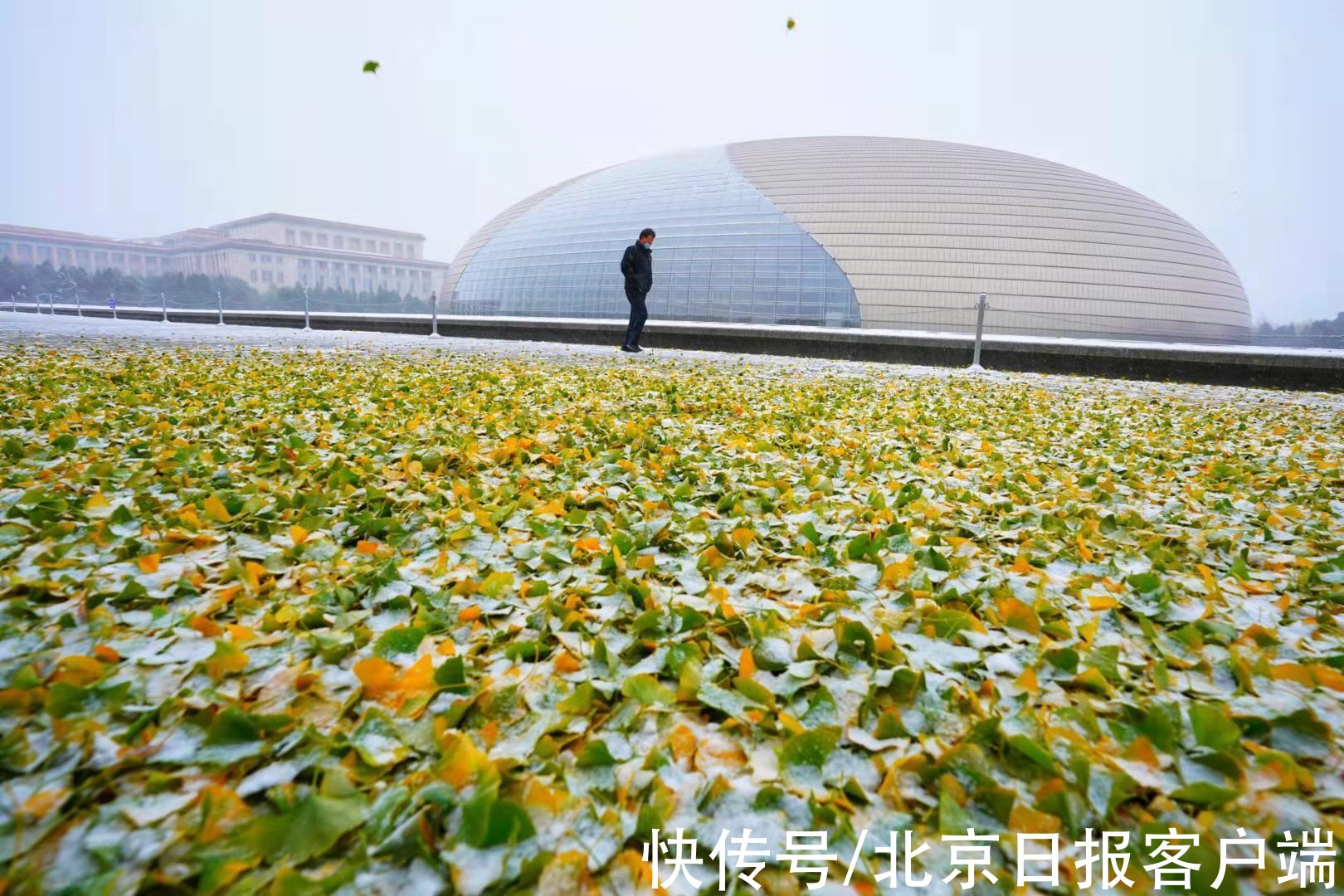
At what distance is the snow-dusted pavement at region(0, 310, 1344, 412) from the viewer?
10.1 m

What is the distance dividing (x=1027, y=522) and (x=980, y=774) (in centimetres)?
213

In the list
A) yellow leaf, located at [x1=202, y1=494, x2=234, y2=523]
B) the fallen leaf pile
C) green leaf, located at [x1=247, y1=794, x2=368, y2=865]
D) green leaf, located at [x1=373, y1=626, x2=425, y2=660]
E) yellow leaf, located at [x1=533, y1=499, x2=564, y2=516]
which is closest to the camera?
green leaf, located at [x1=247, y1=794, x2=368, y2=865]

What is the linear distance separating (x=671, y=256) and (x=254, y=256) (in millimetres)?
44862

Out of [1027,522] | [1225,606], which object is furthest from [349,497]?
[1225,606]

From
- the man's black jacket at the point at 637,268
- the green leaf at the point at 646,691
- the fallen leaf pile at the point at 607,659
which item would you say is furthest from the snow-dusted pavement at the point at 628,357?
the green leaf at the point at 646,691

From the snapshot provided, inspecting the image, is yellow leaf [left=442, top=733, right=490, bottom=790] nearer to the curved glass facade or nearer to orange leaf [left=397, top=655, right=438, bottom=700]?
orange leaf [left=397, top=655, right=438, bottom=700]

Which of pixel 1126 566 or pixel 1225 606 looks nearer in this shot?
pixel 1225 606

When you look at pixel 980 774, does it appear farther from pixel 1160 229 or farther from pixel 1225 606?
pixel 1160 229

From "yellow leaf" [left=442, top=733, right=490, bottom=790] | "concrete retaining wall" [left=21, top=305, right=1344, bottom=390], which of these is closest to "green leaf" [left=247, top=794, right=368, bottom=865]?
"yellow leaf" [left=442, top=733, right=490, bottom=790]

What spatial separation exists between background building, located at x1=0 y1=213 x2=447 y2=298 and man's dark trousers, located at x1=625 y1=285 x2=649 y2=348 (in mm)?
42110

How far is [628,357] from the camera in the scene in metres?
13.0

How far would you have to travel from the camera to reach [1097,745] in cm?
160

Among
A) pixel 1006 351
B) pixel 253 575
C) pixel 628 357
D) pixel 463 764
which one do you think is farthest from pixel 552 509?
pixel 1006 351

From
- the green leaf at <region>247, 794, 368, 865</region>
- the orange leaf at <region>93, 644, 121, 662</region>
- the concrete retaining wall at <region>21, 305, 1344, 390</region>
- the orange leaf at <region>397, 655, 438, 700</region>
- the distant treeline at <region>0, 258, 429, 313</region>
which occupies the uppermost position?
the distant treeline at <region>0, 258, 429, 313</region>
